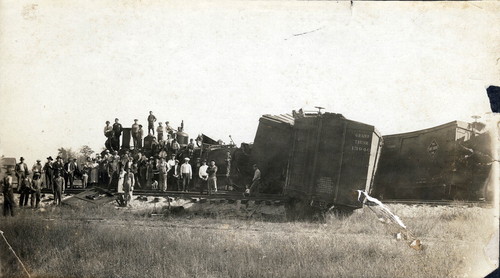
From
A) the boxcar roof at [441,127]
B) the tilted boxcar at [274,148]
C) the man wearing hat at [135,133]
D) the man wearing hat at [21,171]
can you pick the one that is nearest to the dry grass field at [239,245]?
the man wearing hat at [21,171]

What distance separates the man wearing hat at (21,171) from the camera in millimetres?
7266

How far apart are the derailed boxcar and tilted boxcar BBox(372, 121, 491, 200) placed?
0.33 meters

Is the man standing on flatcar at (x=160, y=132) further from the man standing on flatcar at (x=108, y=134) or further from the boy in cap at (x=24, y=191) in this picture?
the boy in cap at (x=24, y=191)

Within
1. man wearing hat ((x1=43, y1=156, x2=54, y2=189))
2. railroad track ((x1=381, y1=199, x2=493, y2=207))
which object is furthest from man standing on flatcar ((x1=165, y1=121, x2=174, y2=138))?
railroad track ((x1=381, y1=199, x2=493, y2=207))

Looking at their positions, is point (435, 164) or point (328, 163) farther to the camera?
point (328, 163)

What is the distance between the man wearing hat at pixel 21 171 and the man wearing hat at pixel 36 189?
0.52 feet

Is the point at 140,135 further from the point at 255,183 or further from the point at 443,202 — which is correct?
the point at 443,202

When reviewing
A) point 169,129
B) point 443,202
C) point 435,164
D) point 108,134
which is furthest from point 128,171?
point 443,202

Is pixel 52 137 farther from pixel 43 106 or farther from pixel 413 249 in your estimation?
pixel 413 249

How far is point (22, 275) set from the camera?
273 inches

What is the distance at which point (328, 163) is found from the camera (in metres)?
6.95

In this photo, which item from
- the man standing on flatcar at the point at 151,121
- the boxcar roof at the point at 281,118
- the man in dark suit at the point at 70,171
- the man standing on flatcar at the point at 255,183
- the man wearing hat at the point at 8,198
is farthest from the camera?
the man in dark suit at the point at 70,171

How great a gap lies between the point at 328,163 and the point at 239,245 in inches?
79.1

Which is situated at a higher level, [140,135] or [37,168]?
[140,135]
